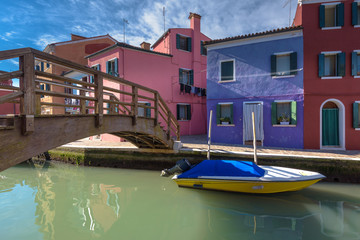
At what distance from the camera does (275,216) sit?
17.6 feet

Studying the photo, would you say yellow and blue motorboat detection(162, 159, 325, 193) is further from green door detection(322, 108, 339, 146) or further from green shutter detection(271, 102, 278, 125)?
A: green door detection(322, 108, 339, 146)

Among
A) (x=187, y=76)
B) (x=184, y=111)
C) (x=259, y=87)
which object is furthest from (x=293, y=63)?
(x=184, y=111)

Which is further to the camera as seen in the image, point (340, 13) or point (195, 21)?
point (195, 21)

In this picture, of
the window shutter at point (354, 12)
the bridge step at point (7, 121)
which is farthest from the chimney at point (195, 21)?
the bridge step at point (7, 121)

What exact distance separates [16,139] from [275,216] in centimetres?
608

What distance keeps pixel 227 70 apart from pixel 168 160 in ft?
21.8

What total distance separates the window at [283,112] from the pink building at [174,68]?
666cm

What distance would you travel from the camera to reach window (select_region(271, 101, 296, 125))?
35.0 ft

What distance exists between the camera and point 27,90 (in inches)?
123

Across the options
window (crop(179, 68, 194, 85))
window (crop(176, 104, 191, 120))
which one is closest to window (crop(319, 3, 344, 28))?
window (crop(179, 68, 194, 85))

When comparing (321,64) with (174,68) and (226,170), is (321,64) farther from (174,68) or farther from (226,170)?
(174,68)

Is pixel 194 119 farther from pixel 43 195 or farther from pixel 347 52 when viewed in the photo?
pixel 43 195

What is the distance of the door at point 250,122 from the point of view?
11.2 m

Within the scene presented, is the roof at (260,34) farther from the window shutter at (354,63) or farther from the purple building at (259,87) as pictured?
the window shutter at (354,63)
